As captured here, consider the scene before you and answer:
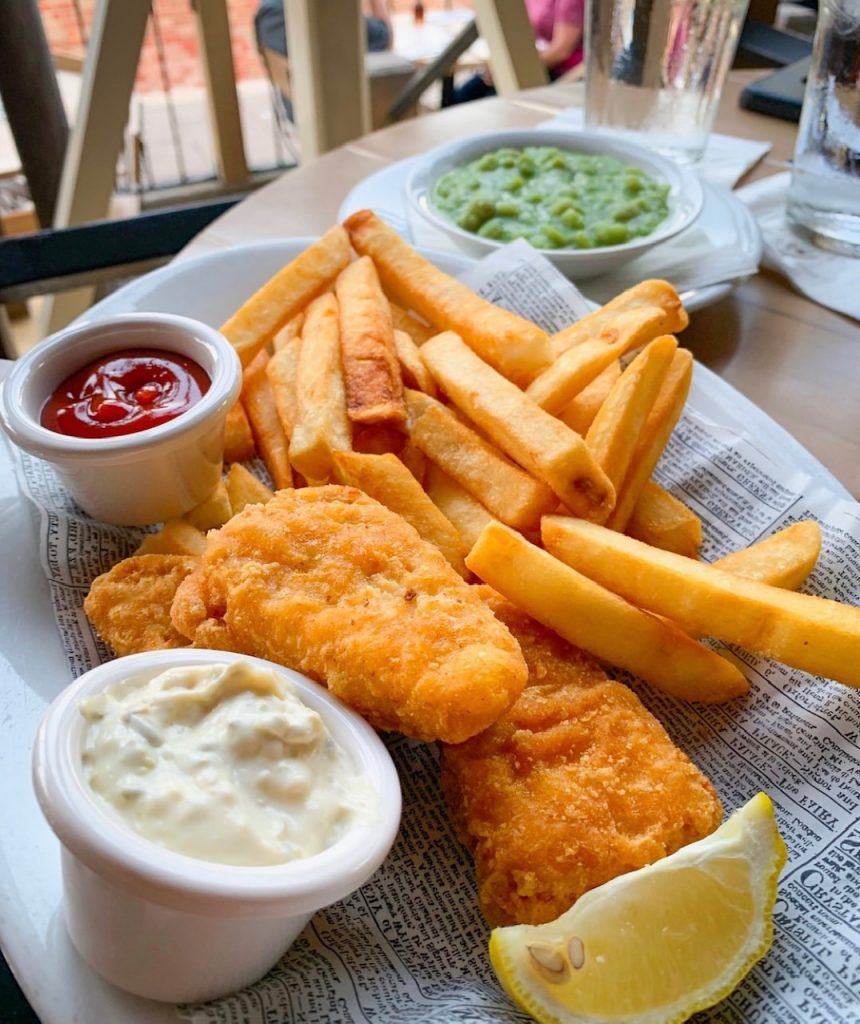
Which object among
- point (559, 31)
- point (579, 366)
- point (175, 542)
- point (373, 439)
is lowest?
point (559, 31)

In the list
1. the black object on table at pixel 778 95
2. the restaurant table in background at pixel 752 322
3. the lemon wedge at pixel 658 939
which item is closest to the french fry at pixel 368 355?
the restaurant table in background at pixel 752 322

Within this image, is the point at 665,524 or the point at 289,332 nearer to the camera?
the point at 665,524

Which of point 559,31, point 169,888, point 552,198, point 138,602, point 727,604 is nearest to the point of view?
point 169,888

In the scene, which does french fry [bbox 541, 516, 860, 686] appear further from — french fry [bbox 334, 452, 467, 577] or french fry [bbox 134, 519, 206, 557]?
french fry [bbox 134, 519, 206, 557]

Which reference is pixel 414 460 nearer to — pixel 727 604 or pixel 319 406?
pixel 319 406

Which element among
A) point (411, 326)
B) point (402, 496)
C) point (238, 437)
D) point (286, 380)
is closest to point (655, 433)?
point (402, 496)

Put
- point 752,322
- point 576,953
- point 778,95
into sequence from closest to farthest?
point 576,953 < point 752,322 < point 778,95
